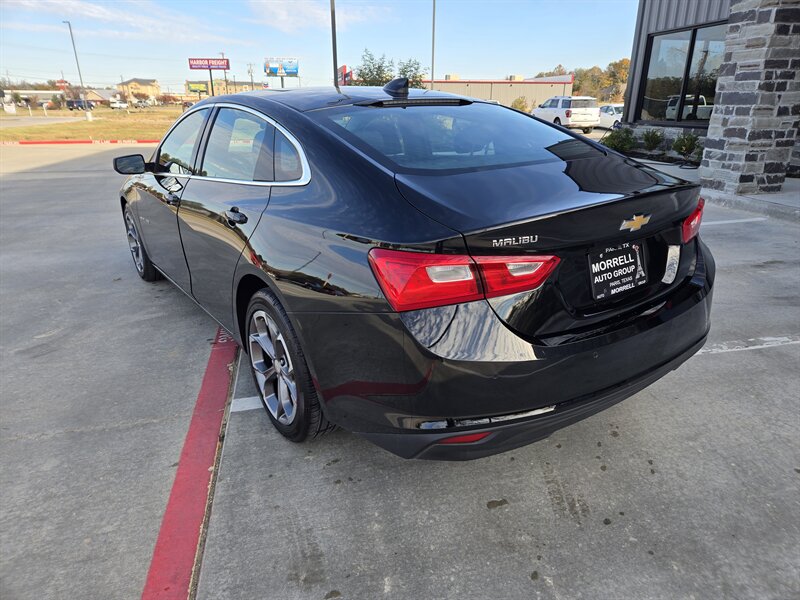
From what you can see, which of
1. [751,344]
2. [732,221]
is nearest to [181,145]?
[751,344]

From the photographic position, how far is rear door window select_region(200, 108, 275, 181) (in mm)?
2703

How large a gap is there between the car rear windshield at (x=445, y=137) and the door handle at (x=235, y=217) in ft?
1.97

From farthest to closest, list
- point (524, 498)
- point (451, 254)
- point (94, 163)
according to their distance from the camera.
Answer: point (94, 163)
point (524, 498)
point (451, 254)

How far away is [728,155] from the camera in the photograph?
8.20 meters

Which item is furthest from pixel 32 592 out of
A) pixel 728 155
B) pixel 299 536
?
pixel 728 155

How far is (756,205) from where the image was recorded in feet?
24.4

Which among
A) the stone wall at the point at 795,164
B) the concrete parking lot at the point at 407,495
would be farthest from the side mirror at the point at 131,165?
the stone wall at the point at 795,164

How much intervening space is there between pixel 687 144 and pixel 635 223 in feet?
35.0

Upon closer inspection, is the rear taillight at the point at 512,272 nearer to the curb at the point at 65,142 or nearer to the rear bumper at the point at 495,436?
the rear bumper at the point at 495,436

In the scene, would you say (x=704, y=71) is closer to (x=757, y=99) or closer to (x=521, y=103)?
(x=757, y=99)

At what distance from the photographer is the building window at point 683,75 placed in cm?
1148

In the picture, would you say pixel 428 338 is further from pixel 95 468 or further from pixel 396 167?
pixel 95 468

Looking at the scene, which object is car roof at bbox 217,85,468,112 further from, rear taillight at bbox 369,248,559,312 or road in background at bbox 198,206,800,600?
road in background at bbox 198,206,800,600

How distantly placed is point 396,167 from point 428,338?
2.55 feet
